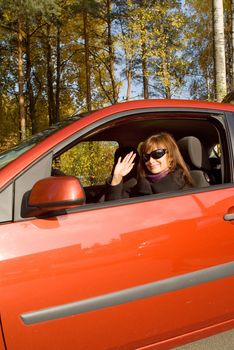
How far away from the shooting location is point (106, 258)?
2.26m

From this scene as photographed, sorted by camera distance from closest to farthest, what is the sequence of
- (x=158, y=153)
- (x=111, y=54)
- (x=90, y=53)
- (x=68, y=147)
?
1. (x=68, y=147)
2. (x=158, y=153)
3. (x=111, y=54)
4. (x=90, y=53)

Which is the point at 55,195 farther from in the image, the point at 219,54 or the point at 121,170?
the point at 219,54

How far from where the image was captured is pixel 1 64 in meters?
32.9

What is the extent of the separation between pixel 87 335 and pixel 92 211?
0.60 m

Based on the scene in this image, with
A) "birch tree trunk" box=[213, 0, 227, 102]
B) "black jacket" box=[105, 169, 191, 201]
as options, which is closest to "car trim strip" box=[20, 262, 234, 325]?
"black jacket" box=[105, 169, 191, 201]

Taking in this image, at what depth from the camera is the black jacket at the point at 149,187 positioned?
276 centimetres

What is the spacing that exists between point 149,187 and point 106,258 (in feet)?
2.40

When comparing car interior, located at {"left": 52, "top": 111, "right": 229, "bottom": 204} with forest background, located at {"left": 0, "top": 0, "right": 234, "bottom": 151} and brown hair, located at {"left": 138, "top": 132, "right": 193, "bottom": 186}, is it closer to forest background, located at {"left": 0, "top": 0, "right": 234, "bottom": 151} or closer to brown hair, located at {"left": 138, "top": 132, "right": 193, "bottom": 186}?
brown hair, located at {"left": 138, "top": 132, "right": 193, "bottom": 186}

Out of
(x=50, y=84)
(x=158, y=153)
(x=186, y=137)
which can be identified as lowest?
(x=158, y=153)

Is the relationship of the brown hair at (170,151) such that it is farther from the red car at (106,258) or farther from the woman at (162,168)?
the red car at (106,258)

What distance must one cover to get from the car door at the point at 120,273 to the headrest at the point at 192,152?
0.51 metres

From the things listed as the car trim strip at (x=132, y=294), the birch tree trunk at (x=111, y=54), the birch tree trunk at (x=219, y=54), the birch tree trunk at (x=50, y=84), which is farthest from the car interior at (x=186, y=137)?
the birch tree trunk at (x=50, y=84)

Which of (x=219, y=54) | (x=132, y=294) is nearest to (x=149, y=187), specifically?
(x=132, y=294)

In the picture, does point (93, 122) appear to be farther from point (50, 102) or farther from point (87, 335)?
point (50, 102)
